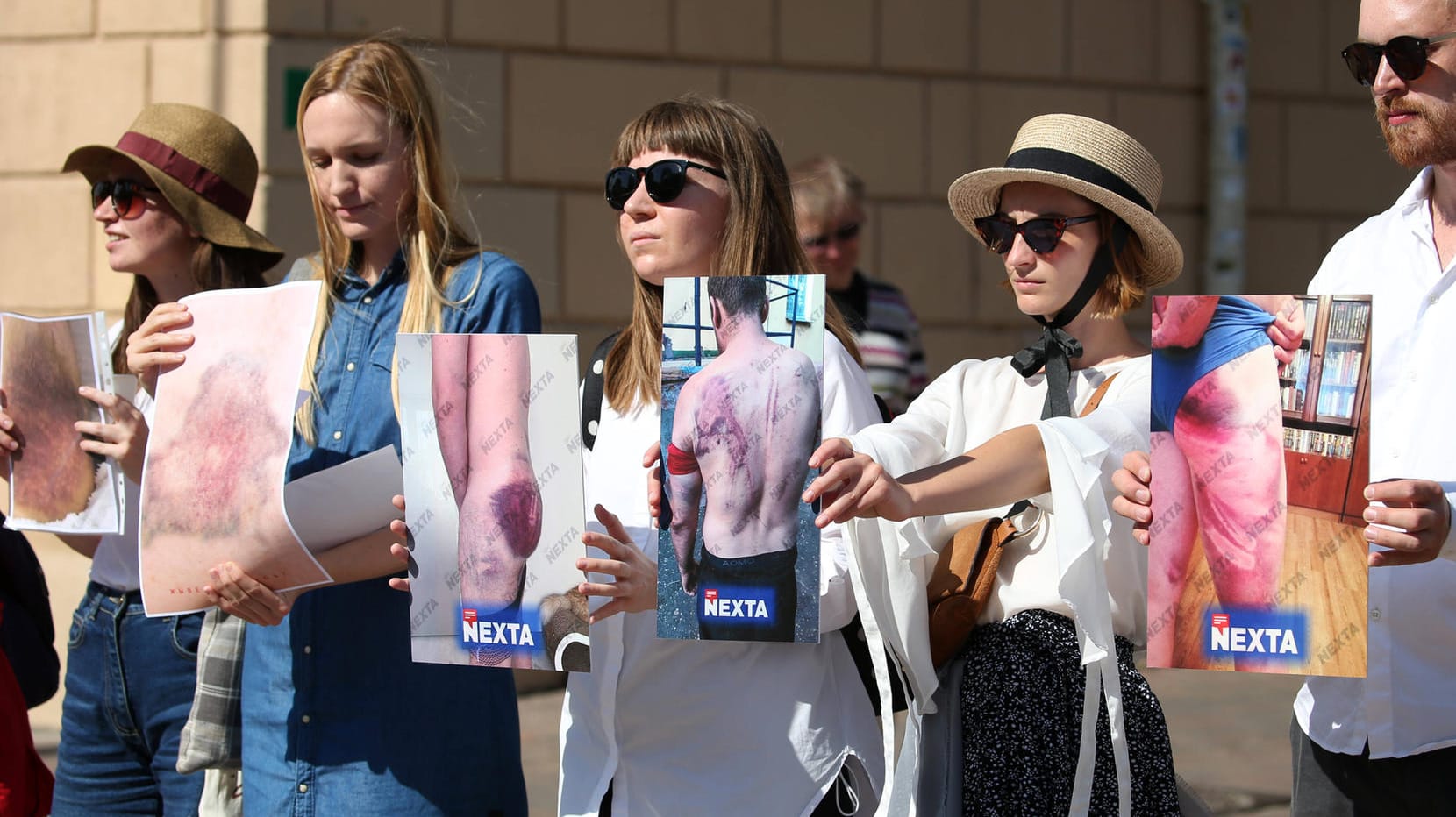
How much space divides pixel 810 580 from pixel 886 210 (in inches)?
204

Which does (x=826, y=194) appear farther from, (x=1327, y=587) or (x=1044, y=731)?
(x=1327, y=587)

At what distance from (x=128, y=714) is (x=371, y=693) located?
0.65 meters

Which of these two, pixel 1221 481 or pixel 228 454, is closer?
pixel 1221 481

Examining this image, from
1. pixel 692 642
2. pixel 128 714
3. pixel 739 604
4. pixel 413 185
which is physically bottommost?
pixel 128 714

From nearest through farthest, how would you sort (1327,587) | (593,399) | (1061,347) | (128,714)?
(1327,587) → (1061,347) → (593,399) → (128,714)

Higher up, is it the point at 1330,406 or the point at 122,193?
the point at 122,193

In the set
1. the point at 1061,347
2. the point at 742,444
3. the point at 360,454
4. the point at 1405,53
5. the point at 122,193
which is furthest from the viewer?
the point at 122,193

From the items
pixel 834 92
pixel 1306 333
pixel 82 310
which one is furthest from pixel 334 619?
pixel 834 92

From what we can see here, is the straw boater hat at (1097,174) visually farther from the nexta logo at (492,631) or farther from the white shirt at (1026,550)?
the nexta logo at (492,631)

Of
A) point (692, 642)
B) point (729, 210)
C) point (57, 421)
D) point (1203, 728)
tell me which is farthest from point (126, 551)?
point (1203, 728)

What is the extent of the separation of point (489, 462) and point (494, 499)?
2.2 inches

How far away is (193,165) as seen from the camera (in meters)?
3.32

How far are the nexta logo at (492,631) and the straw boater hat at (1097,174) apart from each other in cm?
100

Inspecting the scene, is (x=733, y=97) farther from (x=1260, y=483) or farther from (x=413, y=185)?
(x=1260, y=483)
